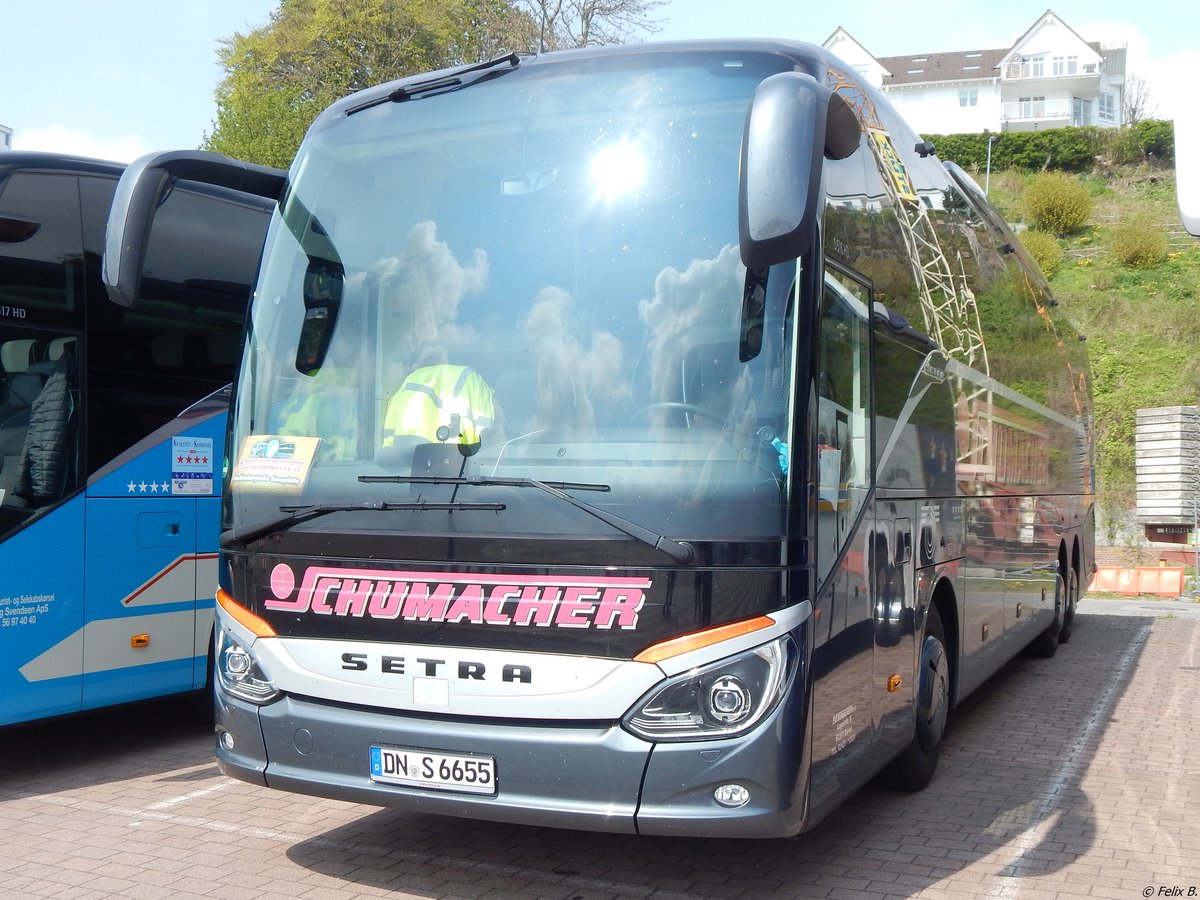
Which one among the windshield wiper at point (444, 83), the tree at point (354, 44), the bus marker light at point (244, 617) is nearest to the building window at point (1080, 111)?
the tree at point (354, 44)

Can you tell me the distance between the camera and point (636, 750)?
Result: 4.22 meters

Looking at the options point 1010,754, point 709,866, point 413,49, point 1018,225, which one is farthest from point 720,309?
point 1018,225

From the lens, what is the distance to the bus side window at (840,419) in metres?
4.59

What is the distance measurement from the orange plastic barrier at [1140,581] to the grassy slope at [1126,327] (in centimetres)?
Result: 737

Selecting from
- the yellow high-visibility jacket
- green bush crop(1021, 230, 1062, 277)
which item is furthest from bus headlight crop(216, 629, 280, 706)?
green bush crop(1021, 230, 1062, 277)

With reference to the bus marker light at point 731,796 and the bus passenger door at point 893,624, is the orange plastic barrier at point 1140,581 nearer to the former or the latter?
the bus passenger door at point 893,624

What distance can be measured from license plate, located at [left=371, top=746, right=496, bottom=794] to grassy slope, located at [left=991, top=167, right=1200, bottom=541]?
24.9 m

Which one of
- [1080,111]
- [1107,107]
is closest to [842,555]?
[1080,111]

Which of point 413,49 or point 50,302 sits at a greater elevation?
point 413,49

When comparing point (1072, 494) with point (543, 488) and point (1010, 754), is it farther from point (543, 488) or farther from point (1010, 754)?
point (543, 488)

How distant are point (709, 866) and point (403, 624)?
1781 millimetres

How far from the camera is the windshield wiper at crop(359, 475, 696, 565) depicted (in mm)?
4195

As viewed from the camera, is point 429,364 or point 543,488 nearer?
point 543,488

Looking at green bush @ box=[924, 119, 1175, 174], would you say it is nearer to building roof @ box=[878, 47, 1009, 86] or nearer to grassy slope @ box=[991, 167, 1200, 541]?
grassy slope @ box=[991, 167, 1200, 541]
